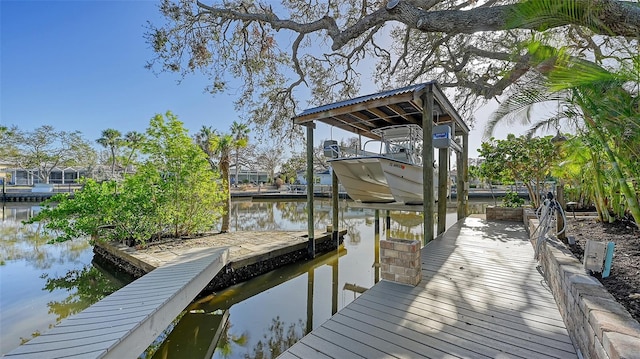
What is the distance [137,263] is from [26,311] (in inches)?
61.4

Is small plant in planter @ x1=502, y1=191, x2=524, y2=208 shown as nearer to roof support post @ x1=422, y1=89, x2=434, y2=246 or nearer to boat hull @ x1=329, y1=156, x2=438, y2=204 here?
boat hull @ x1=329, y1=156, x2=438, y2=204

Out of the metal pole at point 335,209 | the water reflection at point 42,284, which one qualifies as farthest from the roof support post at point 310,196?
the water reflection at point 42,284

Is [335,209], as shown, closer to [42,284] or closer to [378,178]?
[378,178]

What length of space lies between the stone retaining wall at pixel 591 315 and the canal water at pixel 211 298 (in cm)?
303

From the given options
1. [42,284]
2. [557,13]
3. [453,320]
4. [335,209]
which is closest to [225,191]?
[335,209]

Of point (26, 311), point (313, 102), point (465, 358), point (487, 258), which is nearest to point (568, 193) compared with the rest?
point (487, 258)

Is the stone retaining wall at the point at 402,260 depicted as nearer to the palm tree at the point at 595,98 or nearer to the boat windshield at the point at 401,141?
the palm tree at the point at 595,98

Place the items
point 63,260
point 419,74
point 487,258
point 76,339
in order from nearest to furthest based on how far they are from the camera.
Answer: point 76,339 < point 487,258 < point 63,260 < point 419,74

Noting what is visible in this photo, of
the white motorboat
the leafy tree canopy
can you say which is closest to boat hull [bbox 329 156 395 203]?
the white motorboat

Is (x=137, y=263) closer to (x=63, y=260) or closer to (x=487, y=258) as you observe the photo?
(x=63, y=260)

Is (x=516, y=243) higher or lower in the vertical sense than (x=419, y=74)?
lower

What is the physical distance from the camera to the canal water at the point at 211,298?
12.2ft

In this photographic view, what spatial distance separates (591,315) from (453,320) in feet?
3.38

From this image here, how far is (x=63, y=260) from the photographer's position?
7090mm
